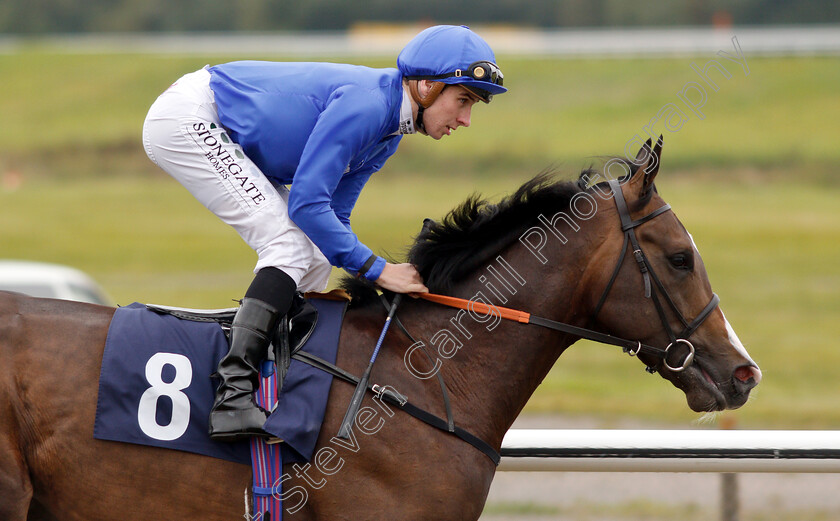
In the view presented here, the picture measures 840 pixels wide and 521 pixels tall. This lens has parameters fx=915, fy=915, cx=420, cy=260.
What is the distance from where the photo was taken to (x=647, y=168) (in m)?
3.17

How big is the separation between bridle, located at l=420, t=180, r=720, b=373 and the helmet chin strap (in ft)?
2.17

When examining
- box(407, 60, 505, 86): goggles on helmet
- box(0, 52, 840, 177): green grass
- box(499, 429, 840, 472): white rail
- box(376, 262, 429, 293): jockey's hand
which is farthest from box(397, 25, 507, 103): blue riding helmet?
box(0, 52, 840, 177): green grass

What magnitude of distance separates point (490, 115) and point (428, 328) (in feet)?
112

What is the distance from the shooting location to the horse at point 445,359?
2.90 meters

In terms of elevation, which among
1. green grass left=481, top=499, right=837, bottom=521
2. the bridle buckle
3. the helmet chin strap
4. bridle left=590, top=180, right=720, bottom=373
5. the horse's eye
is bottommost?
green grass left=481, top=499, right=837, bottom=521

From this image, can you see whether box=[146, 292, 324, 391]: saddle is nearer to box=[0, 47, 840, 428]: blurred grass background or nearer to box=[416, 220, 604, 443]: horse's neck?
box=[416, 220, 604, 443]: horse's neck

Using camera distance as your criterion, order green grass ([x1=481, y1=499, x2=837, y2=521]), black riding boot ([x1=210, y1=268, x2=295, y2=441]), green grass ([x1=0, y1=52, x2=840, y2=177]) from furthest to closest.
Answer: green grass ([x1=0, y1=52, x2=840, y2=177]), green grass ([x1=481, y1=499, x2=837, y2=521]), black riding boot ([x1=210, y1=268, x2=295, y2=441])

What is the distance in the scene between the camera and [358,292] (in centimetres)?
328

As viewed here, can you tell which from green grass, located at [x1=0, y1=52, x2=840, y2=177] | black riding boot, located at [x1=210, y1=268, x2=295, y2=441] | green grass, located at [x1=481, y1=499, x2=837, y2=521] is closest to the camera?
black riding boot, located at [x1=210, y1=268, x2=295, y2=441]

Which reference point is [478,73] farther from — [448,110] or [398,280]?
[398,280]

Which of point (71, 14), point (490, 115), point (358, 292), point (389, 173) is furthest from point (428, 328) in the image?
point (71, 14)

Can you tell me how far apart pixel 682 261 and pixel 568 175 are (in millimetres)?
535

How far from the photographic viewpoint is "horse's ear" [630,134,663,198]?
3.15 m

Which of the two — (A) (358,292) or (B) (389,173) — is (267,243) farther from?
(B) (389,173)
